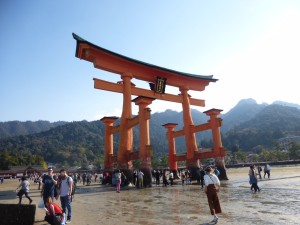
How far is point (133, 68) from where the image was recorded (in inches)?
919

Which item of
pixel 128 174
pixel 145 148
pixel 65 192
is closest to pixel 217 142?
pixel 145 148

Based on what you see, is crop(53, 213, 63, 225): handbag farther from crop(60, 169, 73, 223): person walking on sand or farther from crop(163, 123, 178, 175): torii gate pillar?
crop(163, 123, 178, 175): torii gate pillar

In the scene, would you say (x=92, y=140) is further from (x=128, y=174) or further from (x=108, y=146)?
(x=128, y=174)

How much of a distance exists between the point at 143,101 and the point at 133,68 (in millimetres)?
3897

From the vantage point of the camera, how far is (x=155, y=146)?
157125 mm

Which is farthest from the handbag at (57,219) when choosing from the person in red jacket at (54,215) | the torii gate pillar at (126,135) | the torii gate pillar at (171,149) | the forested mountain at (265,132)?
the forested mountain at (265,132)

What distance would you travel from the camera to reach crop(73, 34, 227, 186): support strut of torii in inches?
802

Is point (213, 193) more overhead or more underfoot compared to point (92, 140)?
more underfoot

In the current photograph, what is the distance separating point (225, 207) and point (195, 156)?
17.3 meters

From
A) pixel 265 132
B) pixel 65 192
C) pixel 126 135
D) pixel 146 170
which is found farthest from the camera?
pixel 265 132

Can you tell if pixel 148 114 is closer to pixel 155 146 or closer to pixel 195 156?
pixel 195 156

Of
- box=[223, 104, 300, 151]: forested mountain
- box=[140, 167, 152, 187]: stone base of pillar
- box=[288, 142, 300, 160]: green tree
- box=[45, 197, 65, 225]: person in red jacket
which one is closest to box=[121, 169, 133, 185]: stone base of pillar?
box=[140, 167, 152, 187]: stone base of pillar

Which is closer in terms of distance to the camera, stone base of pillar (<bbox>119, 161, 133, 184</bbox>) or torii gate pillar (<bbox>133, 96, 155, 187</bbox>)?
torii gate pillar (<bbox>133, 96, 155, 187</bbox>)

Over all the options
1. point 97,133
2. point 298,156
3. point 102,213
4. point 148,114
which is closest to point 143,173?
point 148,114
